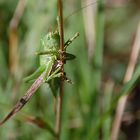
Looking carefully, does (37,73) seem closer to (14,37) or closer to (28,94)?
→ (28,94)

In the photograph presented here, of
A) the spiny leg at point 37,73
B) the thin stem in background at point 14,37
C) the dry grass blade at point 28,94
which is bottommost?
the dry grass blade at point 28,94

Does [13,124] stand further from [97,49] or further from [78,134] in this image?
[97,49]

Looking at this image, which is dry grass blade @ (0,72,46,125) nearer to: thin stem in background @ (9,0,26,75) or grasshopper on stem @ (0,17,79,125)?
Result: grasshopper on stem @ (0,17,79,125)

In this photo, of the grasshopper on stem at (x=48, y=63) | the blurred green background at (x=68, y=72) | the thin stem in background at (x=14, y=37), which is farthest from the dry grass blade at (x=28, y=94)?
the thin stem in background at (x=14, y=37)

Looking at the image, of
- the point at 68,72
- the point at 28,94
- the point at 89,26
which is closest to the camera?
the point at 28,94

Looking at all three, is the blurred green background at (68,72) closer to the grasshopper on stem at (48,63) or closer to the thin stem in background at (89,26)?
the thin stem in background at (89,26)

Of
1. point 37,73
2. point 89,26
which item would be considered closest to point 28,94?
point 37,73
